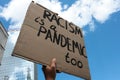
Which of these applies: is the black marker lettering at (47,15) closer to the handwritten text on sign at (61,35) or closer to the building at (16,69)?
the handwritten text on sign at (61,35)

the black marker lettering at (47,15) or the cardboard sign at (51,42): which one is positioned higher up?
the black marker lettering at (47,15)

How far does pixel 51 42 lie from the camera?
10.2 feet

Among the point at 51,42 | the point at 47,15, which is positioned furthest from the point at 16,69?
the point at 51,42

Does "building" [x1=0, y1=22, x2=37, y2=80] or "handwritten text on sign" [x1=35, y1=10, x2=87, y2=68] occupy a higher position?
"building" [x1=0, y1=22, x2=37, y2=80]

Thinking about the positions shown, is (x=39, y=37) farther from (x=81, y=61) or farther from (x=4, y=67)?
(x=4, y=67)

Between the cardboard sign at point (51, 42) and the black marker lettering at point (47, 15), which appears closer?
the cardboard sign at point (51, 42)

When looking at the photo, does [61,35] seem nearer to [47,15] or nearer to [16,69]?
[47,15]

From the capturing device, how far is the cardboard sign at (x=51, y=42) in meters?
2.80

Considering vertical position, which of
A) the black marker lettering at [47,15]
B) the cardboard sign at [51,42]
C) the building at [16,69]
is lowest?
the cardboard sign at [51,42]

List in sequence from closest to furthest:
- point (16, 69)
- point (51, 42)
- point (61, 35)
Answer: point (51, 42), point (61, 35), point (16, 69)

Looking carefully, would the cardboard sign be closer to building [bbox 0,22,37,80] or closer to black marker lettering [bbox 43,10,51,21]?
black marker lettering [bbox 43,10,51,21]

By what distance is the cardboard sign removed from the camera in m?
2.80

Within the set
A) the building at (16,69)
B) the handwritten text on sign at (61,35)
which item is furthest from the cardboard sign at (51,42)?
the building at (16,69)

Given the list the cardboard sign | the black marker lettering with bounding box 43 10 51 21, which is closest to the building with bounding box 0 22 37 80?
the cardboard sign
